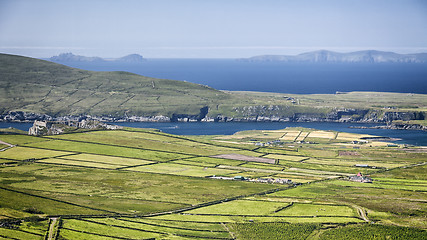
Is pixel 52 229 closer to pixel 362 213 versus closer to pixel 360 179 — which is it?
pixel 362 213

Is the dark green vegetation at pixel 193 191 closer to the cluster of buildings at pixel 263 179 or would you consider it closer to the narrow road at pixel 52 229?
the narrow road at pixel 52 229

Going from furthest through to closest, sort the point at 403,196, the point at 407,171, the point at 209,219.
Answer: the point at 407,171, the point at 403,196, the point at 209,219

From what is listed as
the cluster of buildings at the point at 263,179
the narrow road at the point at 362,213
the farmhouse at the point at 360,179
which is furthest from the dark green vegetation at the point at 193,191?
the farmhouse at the point at 360,179

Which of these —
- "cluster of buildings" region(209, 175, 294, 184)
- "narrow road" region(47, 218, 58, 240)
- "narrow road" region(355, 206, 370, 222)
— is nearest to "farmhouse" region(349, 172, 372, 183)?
"cluster of buildings" region(209, 175, 294, 184)

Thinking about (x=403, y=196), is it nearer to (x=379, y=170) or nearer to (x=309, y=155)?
(x=379, y=170)

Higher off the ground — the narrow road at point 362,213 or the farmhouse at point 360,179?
the farmhouse at point 360,179

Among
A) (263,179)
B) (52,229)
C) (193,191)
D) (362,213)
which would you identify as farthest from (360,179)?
(52,229)

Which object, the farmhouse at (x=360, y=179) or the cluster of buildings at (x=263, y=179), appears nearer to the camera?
the cluster of buildings at (x=263, y=179)

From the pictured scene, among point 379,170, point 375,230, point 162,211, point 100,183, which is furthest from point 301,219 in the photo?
point 379,170

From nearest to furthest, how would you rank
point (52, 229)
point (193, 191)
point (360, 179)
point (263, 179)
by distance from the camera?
point (52, 229), point (193, 191), point (263, 179), point (360, 179)
